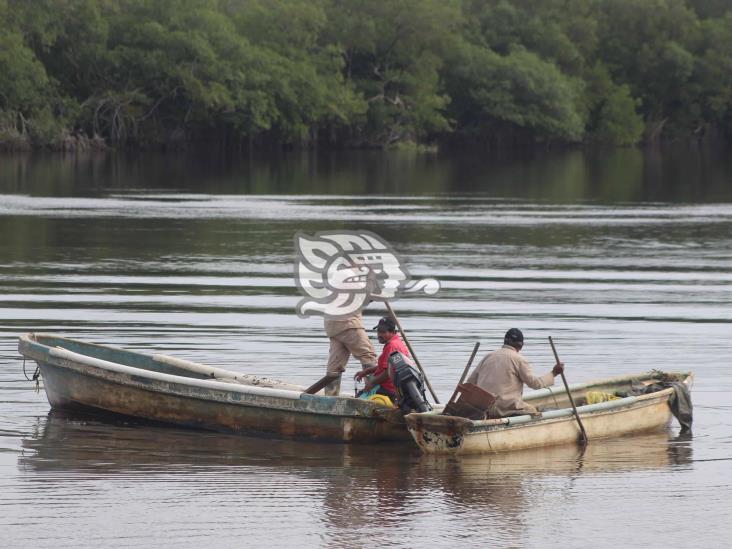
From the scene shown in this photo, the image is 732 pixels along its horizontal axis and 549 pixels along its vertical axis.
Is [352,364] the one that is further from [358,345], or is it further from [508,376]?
[508,376]

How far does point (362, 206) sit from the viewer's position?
1866 inches

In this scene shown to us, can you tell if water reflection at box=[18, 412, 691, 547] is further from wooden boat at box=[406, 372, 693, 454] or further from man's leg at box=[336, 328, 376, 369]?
man's leg at box=[336, 328, 376, 369]

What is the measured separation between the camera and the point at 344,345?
15.4 meters

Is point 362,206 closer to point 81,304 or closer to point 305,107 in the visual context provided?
point 81,304

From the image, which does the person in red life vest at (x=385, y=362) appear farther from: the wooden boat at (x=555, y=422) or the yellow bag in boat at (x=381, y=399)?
the wooden boat at (x=555, y=422)

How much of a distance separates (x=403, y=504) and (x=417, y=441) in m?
1.67

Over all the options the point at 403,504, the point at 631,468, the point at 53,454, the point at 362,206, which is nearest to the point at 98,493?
the point at 53,454

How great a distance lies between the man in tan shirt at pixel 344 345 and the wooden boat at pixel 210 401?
0.59 metres

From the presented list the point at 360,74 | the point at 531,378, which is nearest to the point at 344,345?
the point at 531,378

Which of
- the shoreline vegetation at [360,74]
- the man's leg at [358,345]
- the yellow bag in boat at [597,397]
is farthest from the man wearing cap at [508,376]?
the shoreline vegetation at [360,74]

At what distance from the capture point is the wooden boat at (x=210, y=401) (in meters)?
14.6

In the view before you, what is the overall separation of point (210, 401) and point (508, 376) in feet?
9.87

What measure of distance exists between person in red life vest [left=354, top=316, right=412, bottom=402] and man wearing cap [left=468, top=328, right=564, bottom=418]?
81cm

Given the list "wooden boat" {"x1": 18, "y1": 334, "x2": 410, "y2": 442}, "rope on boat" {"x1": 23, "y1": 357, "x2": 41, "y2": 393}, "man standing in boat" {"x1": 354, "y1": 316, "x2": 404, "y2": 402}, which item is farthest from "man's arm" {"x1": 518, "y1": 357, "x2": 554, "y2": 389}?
"rope on boat" {"x1": 23, "y1": 357, "x2": 41, "y2": 393}
